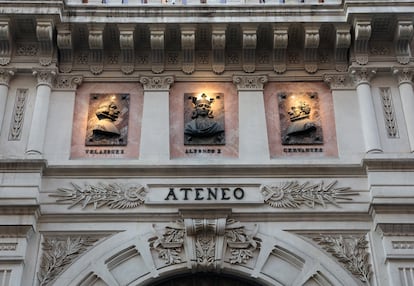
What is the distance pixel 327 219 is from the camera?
13.7m

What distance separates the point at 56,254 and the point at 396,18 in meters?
9.11

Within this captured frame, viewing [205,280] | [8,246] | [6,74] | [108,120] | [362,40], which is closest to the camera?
[8,246]

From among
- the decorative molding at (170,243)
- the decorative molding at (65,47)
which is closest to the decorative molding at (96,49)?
the decorative molding at (65,47)

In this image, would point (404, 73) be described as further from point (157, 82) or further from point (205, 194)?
point (157, 82)

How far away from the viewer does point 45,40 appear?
15.4 meters

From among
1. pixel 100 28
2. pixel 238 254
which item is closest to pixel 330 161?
pixel 238 254

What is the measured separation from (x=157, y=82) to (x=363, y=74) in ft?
15.5

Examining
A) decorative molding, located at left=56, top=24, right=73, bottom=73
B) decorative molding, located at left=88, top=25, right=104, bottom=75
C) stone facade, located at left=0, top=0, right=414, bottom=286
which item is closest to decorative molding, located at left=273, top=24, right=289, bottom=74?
stone facade, located at left=0, top=0, right=414, bottom=286

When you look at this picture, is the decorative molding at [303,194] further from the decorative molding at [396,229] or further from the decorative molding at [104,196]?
the decorative molding at [104,196]

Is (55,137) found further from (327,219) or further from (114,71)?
(327,219)

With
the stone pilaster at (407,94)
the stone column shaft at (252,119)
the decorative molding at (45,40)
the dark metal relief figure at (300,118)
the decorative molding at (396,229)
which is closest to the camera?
the decorative molding at (396,229)

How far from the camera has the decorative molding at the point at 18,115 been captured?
1470 centimetres

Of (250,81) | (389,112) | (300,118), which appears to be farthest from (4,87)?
(389,112)

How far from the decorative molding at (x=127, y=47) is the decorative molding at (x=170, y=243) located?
13.7 ft
